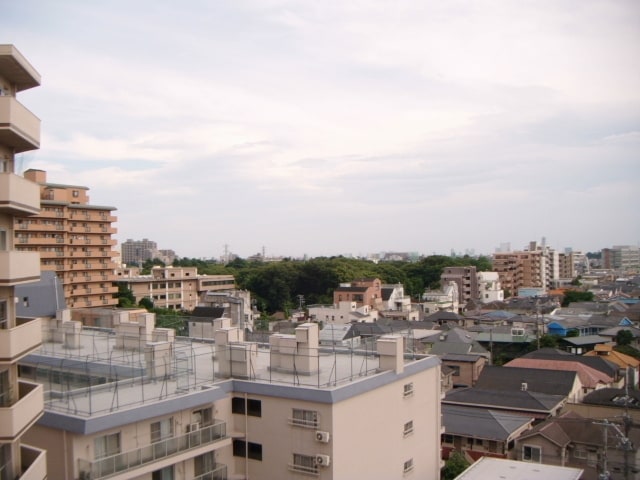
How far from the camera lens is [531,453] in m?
13.2

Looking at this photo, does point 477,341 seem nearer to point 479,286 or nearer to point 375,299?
point 375,299

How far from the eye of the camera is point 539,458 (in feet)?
43.0

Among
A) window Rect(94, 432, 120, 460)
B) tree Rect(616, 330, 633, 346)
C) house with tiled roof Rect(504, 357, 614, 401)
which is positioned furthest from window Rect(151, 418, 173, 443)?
tree Rect(616, 330, 633, 346)

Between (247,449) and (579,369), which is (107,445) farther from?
(579,369)

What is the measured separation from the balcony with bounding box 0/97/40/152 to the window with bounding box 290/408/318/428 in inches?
175

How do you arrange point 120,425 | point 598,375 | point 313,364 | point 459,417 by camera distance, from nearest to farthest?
point 120,425, point 313,364, point 459,417, point 598,375

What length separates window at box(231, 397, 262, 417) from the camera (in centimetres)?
771

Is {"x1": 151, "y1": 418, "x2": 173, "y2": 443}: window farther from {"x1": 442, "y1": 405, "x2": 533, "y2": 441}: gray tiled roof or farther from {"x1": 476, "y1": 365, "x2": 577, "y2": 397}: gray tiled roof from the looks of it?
{"x1": 476, "y1": 365, "x2": 577, "y2": 397}: gray tiled roof

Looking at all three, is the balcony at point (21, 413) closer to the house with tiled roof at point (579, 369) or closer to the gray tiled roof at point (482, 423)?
the gray tiled roof at point (482, 423)

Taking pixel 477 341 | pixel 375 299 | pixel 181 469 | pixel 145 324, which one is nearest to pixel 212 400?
pixel 181 469

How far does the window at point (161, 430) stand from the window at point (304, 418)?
5.08ft

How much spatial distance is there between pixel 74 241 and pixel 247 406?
2602cm

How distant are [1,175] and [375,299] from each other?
116 ft

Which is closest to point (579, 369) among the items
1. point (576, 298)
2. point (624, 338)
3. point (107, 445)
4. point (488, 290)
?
point (624, 338)
